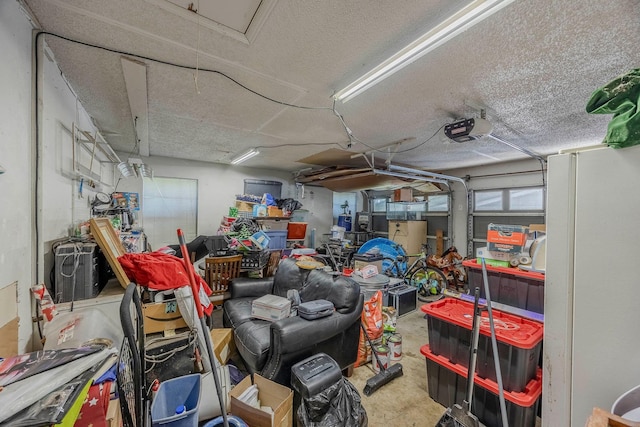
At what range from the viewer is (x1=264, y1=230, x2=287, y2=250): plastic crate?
417 centimetres

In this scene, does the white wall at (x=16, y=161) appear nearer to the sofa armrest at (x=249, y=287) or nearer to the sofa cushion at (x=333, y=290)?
the sofa armrest at (x=249, y=287)

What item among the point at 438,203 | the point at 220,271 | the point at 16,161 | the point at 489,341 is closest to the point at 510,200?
the point at 438,203

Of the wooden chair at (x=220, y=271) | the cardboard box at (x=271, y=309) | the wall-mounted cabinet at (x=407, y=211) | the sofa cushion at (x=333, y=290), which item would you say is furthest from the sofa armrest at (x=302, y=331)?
the wall-mounted cabinet at (x=407, y=211)

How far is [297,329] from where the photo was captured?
76.0 inches

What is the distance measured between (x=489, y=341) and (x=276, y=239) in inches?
127

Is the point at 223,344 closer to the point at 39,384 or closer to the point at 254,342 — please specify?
the point at 254,342

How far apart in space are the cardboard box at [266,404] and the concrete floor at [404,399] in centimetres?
70

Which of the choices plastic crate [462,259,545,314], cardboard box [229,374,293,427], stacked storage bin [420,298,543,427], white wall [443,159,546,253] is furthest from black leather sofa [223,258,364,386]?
white wall [443,159,546,253]

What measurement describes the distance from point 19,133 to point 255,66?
4.72 feet

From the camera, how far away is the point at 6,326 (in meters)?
1.20

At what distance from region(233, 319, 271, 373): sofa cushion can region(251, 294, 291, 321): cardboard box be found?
0.21ft

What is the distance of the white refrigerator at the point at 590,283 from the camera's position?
1.00 meters

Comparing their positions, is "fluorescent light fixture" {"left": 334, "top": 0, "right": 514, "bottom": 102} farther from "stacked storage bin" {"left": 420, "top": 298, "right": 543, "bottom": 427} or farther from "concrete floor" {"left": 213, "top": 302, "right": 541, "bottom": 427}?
"concrete floor" {"left": 213, "top": 302, "right": 541, "bottom": 427}

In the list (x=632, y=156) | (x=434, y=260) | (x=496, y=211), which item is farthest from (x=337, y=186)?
(x=632, y=156)
